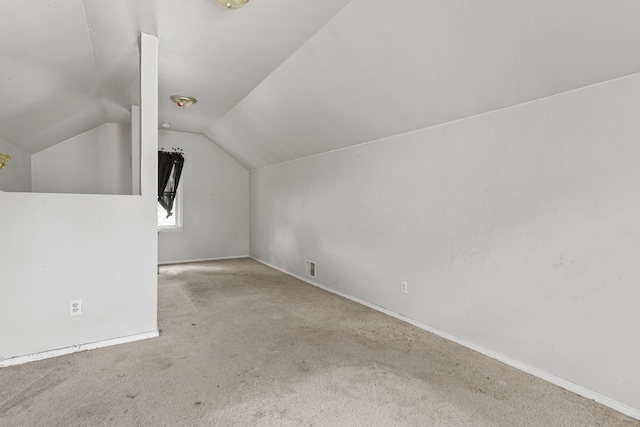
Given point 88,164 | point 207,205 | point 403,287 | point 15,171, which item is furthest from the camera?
point 207,205

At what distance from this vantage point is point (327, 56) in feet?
9.11

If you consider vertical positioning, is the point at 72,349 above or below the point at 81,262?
below

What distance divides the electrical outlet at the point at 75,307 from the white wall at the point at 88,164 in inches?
135

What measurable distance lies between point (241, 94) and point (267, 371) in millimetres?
3213

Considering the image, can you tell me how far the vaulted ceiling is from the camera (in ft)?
6.02

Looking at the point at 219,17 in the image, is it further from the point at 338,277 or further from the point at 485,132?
the point at 338,277

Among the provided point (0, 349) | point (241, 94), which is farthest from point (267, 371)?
point (241, 94)


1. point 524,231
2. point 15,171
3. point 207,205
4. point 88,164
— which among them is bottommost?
point 524,231

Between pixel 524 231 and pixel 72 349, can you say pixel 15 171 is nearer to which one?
pixel 72 349

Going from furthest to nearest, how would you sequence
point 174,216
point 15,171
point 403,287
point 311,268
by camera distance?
1. point 174,216
2. point 311,268
3. point 15,171
4. point 403,287

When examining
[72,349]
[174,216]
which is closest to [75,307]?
[72,349]

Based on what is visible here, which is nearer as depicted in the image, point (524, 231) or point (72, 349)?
point (524, 231)

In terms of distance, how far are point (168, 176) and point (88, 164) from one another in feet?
3.97

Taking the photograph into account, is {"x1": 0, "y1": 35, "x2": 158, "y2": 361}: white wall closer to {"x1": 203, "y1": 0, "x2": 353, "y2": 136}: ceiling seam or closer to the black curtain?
{"x1": 203, "y1": 0, "x2": 353, "y2": 136}: ceiling seam
